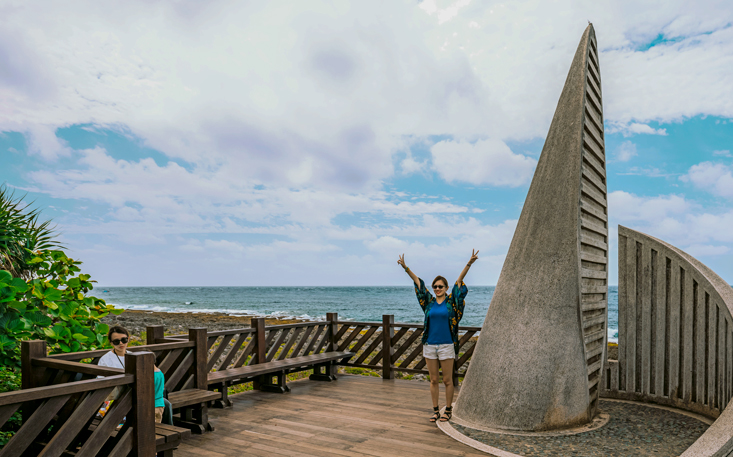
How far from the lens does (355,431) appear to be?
534cm

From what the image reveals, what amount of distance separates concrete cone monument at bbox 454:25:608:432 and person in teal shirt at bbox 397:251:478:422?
282mm

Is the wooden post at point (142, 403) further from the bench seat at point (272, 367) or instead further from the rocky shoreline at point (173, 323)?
the rocky shoreline at point (173, 323)

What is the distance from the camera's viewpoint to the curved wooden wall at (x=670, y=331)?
559 centimetres

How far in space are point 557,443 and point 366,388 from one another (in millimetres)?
3376

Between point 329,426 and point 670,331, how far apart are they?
14.6ft

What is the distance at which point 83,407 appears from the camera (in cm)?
304

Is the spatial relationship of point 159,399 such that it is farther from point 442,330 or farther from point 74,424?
point 442,330

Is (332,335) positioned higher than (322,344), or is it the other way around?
(332,335)

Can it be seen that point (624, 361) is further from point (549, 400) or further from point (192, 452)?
A: point (192, 452)

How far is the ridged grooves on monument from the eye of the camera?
5477 millimetres

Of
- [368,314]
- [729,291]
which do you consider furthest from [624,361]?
[368,314]

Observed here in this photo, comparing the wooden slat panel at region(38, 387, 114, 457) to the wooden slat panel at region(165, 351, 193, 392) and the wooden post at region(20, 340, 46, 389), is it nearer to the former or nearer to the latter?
the wooden post at region(20, 340, 46, 389)

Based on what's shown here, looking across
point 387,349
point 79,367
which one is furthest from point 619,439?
point 79,367

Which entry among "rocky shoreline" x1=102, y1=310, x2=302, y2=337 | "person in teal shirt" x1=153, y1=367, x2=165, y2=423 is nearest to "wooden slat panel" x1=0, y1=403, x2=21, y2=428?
"person in teal shirt" x1=153, y1=367, x2=165, y2=423
